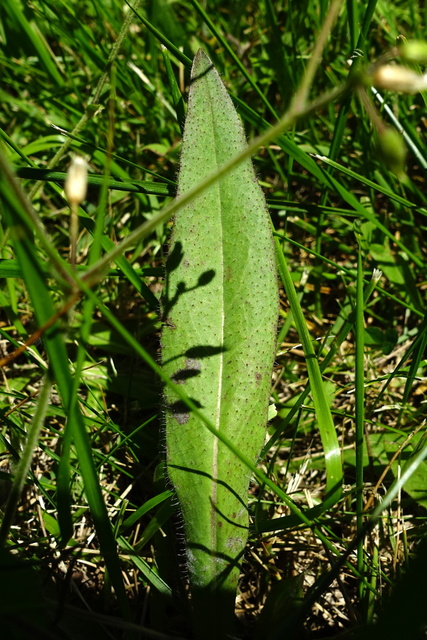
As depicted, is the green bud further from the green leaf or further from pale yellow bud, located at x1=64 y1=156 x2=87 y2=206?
the green leaf

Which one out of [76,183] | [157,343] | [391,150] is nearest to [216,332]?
[157,343]

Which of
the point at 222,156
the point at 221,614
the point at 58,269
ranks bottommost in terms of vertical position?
the point at 221,614

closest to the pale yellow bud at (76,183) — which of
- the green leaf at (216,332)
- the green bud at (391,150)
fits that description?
the green bud at (391,150)

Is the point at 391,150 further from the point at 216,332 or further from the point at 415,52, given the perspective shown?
the point at 216,332

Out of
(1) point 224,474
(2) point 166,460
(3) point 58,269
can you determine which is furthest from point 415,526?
(3) point 58,269

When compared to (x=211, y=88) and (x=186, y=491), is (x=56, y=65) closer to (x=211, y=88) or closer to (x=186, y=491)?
(x=211, y=88)

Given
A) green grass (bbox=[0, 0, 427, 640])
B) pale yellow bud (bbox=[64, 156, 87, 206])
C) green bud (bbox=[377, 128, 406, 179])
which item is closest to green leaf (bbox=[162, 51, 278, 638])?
green grass (bbox=[0, 0, 427, 640])
